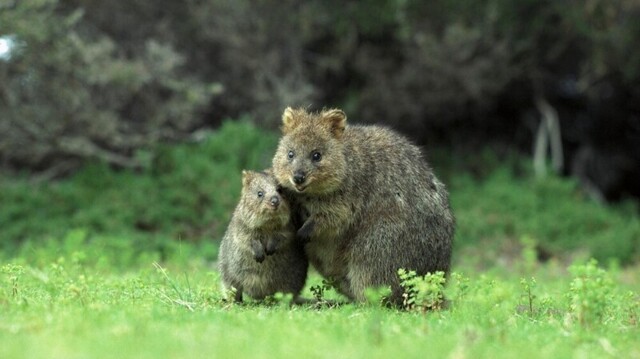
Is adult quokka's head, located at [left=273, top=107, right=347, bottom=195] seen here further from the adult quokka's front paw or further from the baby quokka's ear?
the adult quokka's front paw

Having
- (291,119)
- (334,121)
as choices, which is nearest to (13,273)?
(291,119)

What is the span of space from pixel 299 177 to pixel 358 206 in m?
0.71

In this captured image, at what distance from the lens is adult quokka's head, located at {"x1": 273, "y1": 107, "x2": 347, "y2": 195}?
9.83m

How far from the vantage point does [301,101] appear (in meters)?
20.8

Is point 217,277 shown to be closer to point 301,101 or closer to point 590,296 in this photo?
→ point 590,296

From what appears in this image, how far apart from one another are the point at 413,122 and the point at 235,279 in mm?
13173

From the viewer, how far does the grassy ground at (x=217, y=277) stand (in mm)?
6562

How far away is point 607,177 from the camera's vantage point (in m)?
24.0

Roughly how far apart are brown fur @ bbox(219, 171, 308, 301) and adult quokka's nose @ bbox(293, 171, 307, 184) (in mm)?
261

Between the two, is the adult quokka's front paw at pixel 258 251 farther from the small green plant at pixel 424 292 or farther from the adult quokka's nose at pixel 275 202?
the small green plant at pixel 424 292

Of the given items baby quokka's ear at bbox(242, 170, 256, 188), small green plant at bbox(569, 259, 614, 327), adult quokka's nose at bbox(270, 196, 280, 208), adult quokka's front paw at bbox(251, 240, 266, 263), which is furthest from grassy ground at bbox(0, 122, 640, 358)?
baby quokka's ear at bbox(242, 170, 256, 188)

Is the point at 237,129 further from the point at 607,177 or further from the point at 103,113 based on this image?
the point at 607,177

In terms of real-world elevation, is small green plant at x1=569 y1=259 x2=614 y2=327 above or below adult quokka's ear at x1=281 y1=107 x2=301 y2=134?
below

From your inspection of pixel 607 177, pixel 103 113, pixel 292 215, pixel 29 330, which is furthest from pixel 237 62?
pixel 29 330
